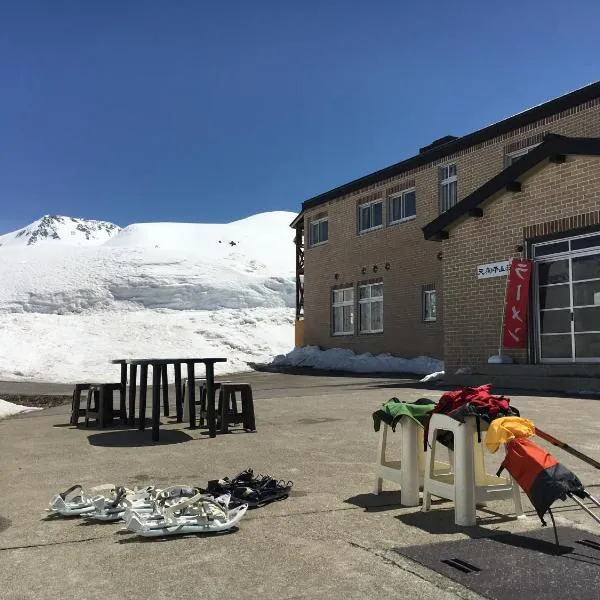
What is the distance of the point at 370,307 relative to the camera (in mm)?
25703

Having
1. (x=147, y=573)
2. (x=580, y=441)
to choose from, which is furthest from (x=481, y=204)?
(x=147, y=573)

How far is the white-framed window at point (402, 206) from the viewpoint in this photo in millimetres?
23938

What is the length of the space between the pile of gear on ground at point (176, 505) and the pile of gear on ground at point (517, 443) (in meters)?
1.14

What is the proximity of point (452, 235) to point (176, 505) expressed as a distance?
13.2 m

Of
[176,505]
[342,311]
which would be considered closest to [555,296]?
[176,505]

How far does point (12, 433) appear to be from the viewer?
8.64 metres

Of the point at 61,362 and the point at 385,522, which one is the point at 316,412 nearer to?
the point at 385,522

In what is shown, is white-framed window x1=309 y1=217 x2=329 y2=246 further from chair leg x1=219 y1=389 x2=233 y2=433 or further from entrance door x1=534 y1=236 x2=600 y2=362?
chair leg x1=219 y1=389 x2=233 y2=433

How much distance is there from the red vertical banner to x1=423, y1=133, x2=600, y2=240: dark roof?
5.64ft

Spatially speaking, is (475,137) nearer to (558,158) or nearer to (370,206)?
(370,206)

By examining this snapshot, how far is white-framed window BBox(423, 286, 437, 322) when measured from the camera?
22.5 metres

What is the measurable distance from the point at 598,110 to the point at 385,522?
51.5 feet

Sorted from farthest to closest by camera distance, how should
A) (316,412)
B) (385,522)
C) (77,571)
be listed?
(316,412) → (385,522) → (77,571)

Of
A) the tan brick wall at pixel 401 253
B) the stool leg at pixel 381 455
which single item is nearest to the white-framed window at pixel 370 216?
the tan brick wall at pixel 401 253
